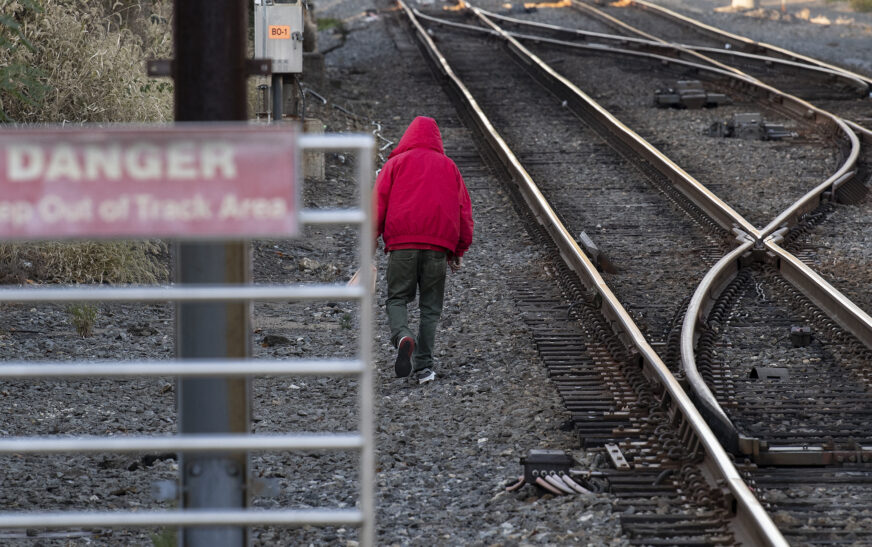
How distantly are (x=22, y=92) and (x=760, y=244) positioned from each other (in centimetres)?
608

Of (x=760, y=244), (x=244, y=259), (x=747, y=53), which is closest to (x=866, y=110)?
(x=747, y=53)

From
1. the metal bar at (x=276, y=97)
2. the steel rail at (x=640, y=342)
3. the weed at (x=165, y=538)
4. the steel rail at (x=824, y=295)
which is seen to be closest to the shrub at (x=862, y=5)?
the steel rail at (x=640, y=342)

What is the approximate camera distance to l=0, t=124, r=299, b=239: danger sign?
3.39 metres

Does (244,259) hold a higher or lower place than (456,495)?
higher

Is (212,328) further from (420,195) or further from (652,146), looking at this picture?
(652,146)

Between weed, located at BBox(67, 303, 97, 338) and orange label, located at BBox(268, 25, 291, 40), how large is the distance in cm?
554

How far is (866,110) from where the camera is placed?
62.4ft

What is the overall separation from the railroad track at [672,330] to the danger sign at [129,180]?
2.70 m

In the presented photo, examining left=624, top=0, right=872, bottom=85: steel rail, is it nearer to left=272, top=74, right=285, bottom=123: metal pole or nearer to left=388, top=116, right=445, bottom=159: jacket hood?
left=272, top=74, right=285, bottom=123: metal pole

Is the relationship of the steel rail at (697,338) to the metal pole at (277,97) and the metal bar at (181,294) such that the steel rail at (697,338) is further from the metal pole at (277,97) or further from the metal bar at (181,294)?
the metal pole at (277,97)

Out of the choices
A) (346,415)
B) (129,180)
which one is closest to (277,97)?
(346,415)

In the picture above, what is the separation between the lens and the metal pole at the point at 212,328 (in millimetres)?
3939

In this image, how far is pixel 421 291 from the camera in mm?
8172

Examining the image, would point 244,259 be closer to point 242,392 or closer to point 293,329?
point 242,392
